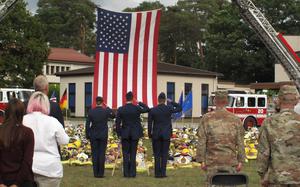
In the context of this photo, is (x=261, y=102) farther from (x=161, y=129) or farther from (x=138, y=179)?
(x=138, y=179)

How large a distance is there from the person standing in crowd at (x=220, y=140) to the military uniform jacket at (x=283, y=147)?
1385mm

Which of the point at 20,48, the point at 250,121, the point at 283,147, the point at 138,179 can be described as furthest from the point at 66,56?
the point at 283,147

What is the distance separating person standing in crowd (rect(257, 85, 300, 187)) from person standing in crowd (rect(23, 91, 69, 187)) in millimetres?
2098

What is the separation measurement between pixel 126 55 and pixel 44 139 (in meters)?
10.4

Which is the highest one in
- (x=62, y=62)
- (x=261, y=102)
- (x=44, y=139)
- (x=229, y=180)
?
(x=62, y=62)

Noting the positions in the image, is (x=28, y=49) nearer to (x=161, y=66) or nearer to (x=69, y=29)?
(x=161, y=66)

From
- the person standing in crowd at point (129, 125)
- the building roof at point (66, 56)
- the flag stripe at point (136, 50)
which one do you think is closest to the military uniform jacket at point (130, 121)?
the person standing in crowd at point (129, 125)

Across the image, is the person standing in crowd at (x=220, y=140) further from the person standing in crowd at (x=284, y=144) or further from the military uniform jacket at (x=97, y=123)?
the military uniform jacket at (x=97, y=123)

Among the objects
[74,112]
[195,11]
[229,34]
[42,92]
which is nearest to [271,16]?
[229,34]

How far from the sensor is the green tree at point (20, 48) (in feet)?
172

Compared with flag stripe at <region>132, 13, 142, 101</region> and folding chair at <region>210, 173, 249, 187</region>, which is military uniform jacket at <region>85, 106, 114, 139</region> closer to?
flag stripe at <region>132, 13, 142, 101</region>

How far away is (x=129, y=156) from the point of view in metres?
13.3

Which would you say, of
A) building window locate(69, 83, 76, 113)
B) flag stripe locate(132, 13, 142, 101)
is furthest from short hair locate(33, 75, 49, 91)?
building window locate(69, 83, 76, 113)

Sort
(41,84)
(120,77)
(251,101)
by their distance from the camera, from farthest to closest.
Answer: (251,101) < (120,77) < (41,84)
